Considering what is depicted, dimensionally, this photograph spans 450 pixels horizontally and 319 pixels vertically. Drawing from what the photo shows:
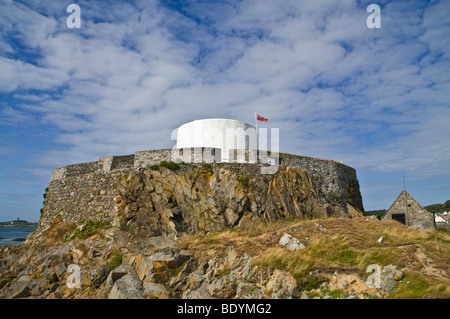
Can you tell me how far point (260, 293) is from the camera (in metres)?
9.90

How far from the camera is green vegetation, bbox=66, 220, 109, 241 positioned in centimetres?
1861

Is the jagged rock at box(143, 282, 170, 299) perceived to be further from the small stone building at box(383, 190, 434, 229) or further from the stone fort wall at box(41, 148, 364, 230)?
the small stone building at box(383, 190, 434, 229)

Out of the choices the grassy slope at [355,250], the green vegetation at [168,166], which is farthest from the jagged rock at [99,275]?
the green vegetation at [168,166]

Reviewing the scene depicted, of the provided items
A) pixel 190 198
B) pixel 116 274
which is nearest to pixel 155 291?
pixel 116 274

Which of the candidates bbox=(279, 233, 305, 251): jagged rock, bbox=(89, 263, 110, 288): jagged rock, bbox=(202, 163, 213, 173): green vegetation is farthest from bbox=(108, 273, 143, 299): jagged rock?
bbox=(202, 163, 213, 173): green vegetation

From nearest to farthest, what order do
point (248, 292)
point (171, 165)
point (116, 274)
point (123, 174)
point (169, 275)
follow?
1. point (248, 292)
2. point (169, 275)
3. point (116, 274)
4. point (171, 165)
5. point (123, 174)

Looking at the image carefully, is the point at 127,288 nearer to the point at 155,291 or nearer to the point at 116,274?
the point at 155,291

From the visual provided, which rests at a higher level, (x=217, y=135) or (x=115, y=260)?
(x=217, y=135)

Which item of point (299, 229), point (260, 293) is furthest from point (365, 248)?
point (260, 293)

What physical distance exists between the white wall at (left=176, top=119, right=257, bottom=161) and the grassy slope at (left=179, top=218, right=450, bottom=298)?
7.56 m

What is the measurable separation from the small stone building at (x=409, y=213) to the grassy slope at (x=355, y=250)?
3.43 m

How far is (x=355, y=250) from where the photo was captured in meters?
11.8

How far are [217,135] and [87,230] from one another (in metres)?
11.0

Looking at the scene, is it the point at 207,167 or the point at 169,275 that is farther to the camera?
the point at 207,167
